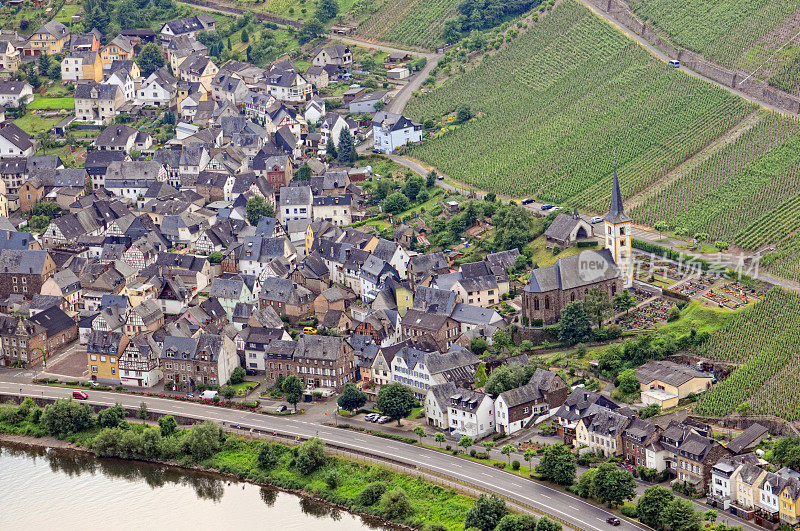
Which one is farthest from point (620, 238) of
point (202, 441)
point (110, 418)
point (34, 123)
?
point (34, 123)

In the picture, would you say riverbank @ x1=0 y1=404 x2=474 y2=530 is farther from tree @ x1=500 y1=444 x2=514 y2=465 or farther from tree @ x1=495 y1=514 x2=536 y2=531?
tree @ x1=500 y1=444 x2=514 y2=465

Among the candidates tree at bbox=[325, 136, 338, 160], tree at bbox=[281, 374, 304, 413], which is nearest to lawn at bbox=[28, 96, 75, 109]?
tree at bbox=[325, 136, 338, 160]

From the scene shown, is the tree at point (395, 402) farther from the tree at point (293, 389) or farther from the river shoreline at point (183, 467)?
the river shoreline at point (183, 467)

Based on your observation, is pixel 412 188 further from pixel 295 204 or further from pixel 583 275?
pixel 583 275

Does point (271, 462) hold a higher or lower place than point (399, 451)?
lower

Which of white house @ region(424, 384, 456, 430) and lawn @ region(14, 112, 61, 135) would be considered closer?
white house @ region(424, 384, 456, 430)

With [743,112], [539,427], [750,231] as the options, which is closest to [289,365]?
[539,427]

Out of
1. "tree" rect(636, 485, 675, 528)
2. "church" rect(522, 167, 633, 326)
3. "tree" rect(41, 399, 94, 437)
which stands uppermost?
"church" rect(522, 167, 633, 326)
